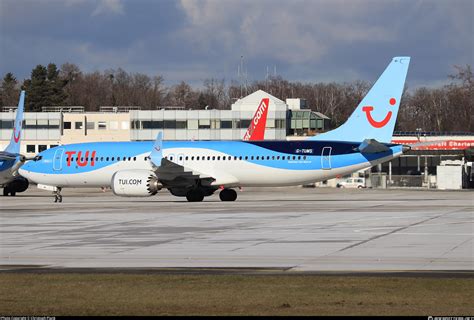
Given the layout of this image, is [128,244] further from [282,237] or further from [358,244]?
[358,244]

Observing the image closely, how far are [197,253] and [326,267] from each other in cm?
455

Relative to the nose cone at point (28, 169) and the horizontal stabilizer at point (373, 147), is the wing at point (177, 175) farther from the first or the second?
the nose cone at point (28, 169)

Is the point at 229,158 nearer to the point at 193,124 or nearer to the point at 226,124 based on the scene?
the point at 193,124

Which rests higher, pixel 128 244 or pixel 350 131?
pixel 350 131

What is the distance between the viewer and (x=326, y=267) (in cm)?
2159

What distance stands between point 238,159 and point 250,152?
845 mm

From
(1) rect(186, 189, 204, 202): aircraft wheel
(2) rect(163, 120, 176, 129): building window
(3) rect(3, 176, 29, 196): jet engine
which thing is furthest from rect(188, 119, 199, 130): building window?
(1) rect(186, 189, 204, 202): aircraft wheel

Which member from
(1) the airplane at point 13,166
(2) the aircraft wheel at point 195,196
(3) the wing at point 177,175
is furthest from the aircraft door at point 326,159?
(1) the airplane at point 13,166

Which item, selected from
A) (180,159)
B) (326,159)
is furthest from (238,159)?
(326,159)

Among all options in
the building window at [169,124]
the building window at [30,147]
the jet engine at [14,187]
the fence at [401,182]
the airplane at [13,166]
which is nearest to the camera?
the airplane at [13,166]

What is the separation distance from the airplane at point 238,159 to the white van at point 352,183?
3159 cm

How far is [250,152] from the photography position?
54.4 m

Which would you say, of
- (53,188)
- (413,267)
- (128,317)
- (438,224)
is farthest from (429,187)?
(128,317)

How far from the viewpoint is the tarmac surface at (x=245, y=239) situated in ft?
74.0
